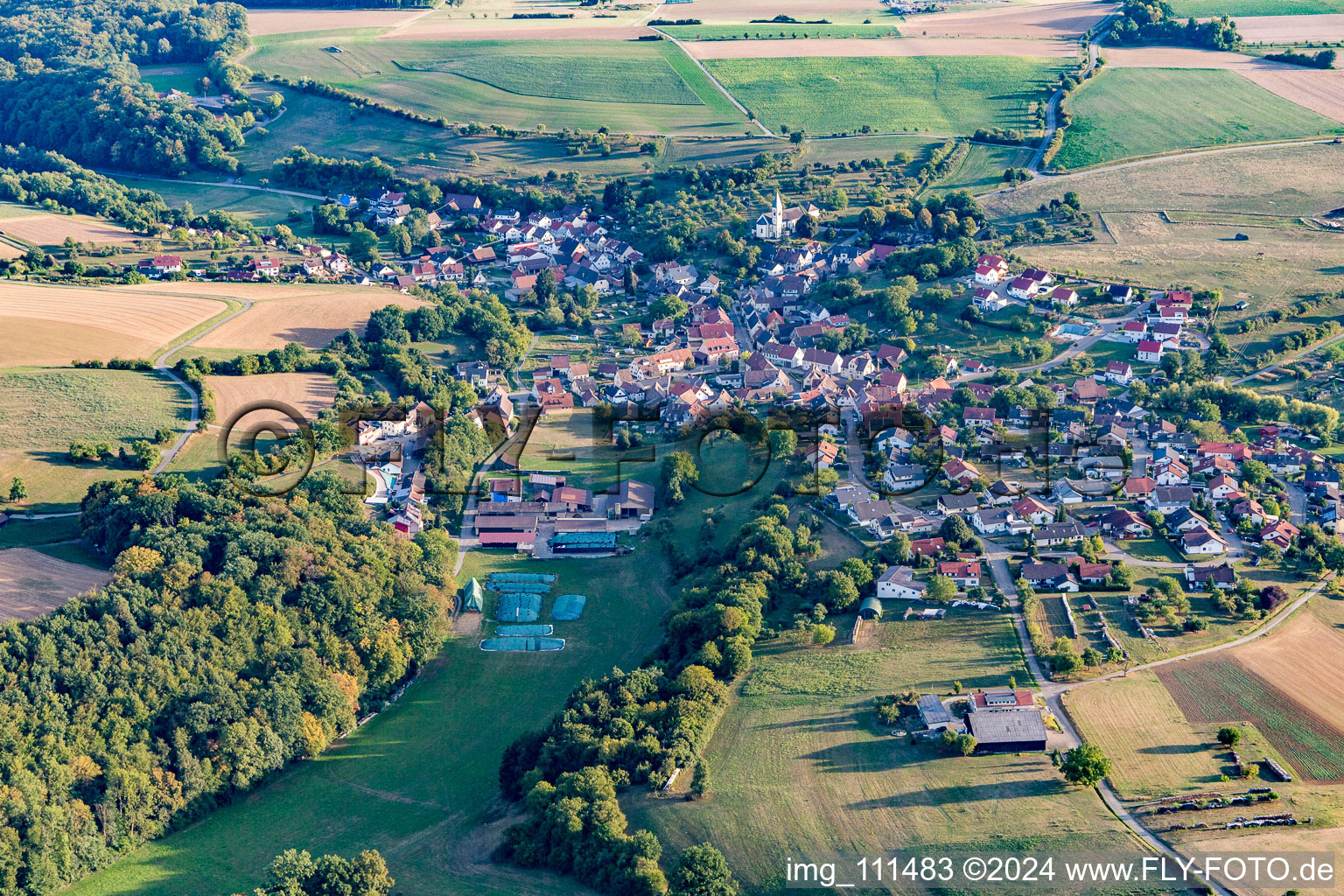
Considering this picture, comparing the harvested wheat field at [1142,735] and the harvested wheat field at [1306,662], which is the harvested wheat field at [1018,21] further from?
the harvested wheat field at [1142,735]

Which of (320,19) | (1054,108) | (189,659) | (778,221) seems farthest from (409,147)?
(189,659)

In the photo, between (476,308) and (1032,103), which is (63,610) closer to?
(476,308)

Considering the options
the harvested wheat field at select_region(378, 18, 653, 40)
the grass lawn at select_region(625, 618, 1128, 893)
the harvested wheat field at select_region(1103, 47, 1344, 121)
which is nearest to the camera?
the grass lawn at select_region(625, 618, 1128, 893)

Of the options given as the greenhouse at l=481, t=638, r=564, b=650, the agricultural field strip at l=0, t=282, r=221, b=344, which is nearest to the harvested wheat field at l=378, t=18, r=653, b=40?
the agricultural field strip at l=0, t=282, r=221, b=344

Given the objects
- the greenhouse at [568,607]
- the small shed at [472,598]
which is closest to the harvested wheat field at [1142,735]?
the greenhouse at [568,607]

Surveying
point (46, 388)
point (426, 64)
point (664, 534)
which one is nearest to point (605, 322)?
point (664, 534)

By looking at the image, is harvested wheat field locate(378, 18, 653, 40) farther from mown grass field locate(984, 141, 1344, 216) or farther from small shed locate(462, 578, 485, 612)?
small shed locate(462, 578, 485, 612)
